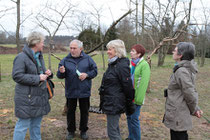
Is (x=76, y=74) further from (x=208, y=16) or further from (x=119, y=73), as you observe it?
(x=208, y=16)

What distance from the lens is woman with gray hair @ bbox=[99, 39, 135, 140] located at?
8.39 ft

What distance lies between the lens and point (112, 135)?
8.67ft

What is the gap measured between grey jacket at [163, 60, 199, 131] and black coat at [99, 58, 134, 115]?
1.78ft

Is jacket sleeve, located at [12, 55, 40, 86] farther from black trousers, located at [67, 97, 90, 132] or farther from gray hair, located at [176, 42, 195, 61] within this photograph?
gray hair, located at [176, 42, 195, 61]

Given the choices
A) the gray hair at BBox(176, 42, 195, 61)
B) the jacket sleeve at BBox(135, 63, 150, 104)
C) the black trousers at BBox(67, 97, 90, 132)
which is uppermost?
the gray hair at BBox(176, 42, 195, 61)

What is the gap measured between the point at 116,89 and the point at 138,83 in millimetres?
598

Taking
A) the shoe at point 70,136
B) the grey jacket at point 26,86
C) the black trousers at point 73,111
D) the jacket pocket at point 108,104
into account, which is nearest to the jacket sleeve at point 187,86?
the jacket pocket at point 108,104

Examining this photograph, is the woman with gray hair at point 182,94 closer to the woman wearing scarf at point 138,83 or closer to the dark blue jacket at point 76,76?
the woman wearing scarf at point 138,83

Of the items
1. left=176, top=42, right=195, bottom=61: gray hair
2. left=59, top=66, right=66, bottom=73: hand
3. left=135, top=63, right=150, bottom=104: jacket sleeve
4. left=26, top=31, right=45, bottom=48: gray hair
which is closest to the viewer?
left=176, top=42, right=195, bottom=61: gray hair

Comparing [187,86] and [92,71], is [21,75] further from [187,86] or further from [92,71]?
[187,86]

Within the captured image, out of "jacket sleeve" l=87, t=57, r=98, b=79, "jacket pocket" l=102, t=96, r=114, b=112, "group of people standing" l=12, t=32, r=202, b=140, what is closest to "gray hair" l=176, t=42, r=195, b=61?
"group of people standing" l=12, t=32, r=202, b=140

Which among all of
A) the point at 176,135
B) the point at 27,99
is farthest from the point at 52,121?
the point at 176,135

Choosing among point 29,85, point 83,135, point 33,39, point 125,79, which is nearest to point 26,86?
point 29,85

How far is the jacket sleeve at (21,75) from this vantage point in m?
2.36
